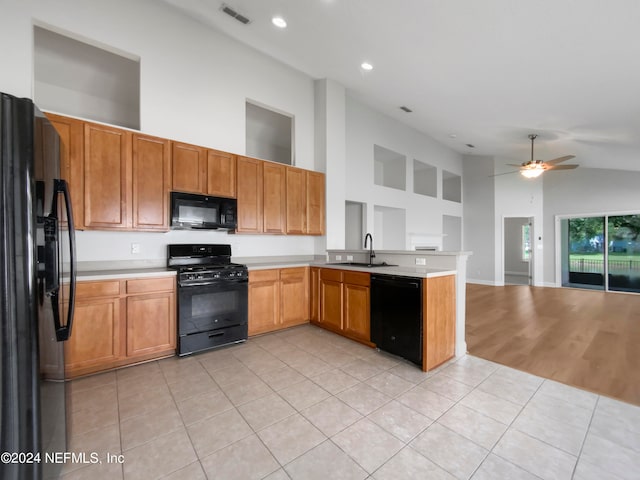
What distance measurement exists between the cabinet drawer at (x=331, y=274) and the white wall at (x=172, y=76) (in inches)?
35.1

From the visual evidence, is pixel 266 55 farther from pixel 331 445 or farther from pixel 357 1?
pixel 331 445

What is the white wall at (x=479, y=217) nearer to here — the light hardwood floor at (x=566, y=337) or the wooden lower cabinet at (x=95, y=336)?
the light hardwood floor at (x=566, y=337)

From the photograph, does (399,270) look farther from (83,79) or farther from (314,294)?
(83,79)

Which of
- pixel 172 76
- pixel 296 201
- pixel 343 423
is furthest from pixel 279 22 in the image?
pixel 343 423

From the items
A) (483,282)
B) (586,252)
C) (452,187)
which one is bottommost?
(483,282)

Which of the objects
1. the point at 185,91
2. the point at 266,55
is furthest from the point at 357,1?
the point at 185,91

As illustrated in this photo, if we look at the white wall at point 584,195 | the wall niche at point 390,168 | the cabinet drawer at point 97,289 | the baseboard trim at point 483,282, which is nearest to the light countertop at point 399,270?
the cabinet drawer at point 97,289

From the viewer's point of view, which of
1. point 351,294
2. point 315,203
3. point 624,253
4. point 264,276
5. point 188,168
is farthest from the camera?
point 624,253

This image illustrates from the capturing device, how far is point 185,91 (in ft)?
11.3

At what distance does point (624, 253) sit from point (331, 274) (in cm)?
822

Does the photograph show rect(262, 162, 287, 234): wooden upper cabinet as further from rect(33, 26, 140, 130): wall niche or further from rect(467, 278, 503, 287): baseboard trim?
rect(467, 278, 503, 287): baseboard trim

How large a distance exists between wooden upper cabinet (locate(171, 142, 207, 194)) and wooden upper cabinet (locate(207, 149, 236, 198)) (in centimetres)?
6

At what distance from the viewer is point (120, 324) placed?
8.66ft

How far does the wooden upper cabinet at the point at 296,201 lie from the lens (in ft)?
13.6
